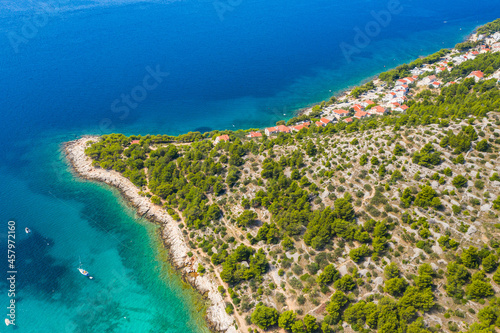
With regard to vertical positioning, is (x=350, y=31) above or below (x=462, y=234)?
above

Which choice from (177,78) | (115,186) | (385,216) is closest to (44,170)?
(115,186)

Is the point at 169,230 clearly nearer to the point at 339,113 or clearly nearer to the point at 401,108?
the point at 339,113

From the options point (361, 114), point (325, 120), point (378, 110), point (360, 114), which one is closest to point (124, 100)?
point (325, 120)

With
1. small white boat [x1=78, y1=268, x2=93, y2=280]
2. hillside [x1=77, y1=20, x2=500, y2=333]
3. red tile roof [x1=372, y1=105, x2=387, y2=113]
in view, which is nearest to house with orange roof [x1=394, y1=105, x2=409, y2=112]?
red tile roof [x1=372, y1=105, x2=387, y2=113]

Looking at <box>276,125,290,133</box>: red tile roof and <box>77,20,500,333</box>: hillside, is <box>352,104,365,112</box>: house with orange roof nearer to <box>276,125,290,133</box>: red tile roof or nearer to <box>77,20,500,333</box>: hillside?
<box>77,20,500,333</box>: hillside

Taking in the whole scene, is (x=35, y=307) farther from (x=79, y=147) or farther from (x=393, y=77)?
(x=393, y=77)

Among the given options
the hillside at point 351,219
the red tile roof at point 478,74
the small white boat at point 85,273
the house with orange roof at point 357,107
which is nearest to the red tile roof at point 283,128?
the hillside at point 351,219
